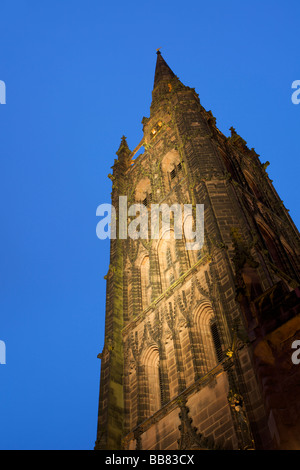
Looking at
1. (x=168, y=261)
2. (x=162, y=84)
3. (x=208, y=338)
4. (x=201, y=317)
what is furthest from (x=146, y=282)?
(x=162, y=84)

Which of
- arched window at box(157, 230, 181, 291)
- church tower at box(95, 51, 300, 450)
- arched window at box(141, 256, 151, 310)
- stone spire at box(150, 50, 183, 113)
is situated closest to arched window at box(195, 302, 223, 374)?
church tower at box(95, 51, 300, 450)

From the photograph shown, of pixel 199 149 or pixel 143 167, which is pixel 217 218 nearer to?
pixel 199 149

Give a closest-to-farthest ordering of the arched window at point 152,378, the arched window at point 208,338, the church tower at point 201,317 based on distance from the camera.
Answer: the church tower at point 201,317 → the arched window at point 208,338 → the arched window at point 152,378

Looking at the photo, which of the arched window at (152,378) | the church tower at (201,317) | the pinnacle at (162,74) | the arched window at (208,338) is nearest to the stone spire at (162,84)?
the pinnacle at (162,74)

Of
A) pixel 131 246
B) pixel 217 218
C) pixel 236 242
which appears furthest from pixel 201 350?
pixel 131 246

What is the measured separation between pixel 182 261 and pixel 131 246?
652 centimetres

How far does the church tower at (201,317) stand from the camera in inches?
558

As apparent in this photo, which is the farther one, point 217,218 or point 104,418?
point 217,218

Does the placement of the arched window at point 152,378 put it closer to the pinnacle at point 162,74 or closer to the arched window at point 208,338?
the arched window at point 208,338

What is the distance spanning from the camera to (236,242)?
1889 cm

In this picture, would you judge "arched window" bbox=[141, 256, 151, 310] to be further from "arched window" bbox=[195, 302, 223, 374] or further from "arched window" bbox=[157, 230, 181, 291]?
"arched window" bbox=[195, 302, 223, 374]

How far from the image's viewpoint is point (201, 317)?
21781 millimetres

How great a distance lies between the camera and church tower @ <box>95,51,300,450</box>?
14.2 metres

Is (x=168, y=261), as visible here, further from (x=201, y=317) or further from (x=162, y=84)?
(x=162, y=84)
